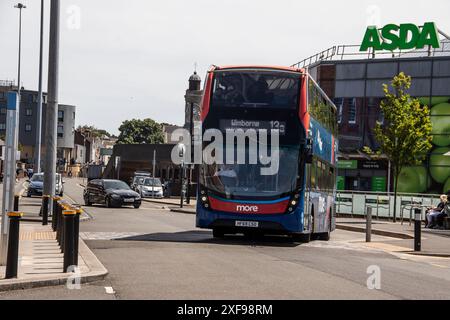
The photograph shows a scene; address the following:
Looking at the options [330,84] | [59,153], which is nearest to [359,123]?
[330,84]

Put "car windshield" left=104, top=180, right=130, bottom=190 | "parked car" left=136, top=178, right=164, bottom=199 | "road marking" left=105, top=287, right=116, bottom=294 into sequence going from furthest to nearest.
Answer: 1. "parked car" left=136, top=178, right=164, bottom=199
2. "car windshield" left=104, top=180, right=130, bottom=190
3. "road marking" left=105, top=287, right=116, bottom=294

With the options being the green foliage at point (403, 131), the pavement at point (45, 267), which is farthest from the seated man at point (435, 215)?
the pavement at point (45, 267)

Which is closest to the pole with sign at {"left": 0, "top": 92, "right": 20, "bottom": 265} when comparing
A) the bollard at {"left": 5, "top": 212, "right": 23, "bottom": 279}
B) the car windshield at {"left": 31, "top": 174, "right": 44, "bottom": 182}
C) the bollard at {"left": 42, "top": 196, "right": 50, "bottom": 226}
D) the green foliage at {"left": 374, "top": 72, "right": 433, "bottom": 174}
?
the bollard at {"left": 5, "top": 212, "right": 23, "bottom": 279}

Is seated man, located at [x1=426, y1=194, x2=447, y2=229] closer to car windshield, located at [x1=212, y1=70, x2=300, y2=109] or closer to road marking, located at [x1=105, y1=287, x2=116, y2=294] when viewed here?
car windshield, located at [x1=212, y1=70, x2=300, y2=109]

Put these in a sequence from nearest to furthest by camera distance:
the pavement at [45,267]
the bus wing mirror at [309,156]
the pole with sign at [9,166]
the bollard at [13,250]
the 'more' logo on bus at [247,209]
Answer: the pavement at [45,267]
the bollard at [13,250]
the pole with sign at [9,166]
the bus wing mirror at [309,156]
the 'more' logo on bus at [247,209]

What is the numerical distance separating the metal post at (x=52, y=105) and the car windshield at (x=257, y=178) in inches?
293

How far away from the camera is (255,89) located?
18953mm

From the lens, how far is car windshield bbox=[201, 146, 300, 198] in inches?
744

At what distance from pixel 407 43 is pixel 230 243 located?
34770 millimetres

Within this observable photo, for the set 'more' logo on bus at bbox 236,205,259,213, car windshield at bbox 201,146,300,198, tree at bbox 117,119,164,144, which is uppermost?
tree at bbox 117,119,164,144

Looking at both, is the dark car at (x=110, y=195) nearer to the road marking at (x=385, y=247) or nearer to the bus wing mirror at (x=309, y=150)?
the road marking at (x=385, y=247)

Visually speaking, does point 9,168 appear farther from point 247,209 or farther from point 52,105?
point 52,105

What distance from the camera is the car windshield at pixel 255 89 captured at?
18.8m

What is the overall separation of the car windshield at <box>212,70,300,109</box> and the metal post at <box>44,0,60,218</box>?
7590 millimetres
